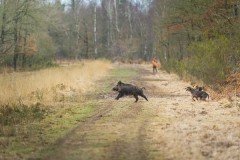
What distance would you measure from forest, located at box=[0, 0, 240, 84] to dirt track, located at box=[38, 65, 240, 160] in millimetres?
6313

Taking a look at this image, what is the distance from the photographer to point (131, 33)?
279ft

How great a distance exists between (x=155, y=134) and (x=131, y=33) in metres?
74.2

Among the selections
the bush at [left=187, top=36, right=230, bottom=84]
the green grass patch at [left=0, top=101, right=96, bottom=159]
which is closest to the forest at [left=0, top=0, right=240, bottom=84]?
the bush at [left=187, top=36, right=230, bottom=84]

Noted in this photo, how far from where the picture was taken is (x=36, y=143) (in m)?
10.7

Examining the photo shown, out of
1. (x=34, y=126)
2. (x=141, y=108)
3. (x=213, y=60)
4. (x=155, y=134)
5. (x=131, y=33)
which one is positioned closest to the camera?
(x=155, y=134)

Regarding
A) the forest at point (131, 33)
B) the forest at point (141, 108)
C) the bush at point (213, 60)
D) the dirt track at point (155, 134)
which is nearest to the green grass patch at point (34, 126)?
the forest at point (141, 108)

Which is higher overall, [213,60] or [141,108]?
[213,60]

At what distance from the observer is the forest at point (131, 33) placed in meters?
23.2

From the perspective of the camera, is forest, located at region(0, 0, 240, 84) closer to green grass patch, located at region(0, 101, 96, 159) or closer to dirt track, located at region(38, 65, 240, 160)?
dirt track, located at region(38, 65, 240, 160)

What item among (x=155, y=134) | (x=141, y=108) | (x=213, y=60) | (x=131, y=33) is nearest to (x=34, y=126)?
(x=155, y=134)

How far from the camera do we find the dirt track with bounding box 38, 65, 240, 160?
9398 mm

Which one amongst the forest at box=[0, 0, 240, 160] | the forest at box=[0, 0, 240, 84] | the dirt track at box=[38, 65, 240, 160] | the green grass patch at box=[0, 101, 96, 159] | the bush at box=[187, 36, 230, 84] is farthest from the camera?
the forest at box=[0, 0, 240, 84]

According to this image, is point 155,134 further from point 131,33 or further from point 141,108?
point 131,33

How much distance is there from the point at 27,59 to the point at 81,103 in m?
41.9
